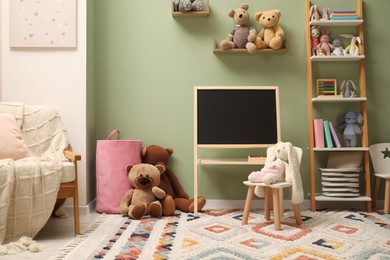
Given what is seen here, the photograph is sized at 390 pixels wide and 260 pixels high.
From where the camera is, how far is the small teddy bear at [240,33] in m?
3.21

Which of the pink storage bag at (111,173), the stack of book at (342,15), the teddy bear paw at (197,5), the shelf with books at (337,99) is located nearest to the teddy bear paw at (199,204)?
the pink storage bag at (111,173)

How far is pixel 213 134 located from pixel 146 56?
93 centimetres

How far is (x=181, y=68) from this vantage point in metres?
3.38

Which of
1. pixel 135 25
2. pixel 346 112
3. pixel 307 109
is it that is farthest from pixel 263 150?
pixel 135 25

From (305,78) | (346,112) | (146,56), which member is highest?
(146,56)

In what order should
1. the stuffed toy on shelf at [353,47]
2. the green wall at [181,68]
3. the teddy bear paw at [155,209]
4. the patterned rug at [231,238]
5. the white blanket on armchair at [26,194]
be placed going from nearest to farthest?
the patterned rug at [231,238] < the white blanket on armchair at [26,194] < the teddy bear paw at [155,209] < the stuffed toy on shelf at [353,47] < the green wall at [181,68]

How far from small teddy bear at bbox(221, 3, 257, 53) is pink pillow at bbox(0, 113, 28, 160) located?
1656 mm

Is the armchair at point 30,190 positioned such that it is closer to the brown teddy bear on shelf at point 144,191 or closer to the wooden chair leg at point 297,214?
the brown teddy bear on shelf at point 144,191

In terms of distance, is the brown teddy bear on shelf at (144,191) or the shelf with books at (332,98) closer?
the brown teddy bear on shelf at (144,191)

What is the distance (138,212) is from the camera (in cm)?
279

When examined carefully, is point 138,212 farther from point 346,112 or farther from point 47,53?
point 346,112

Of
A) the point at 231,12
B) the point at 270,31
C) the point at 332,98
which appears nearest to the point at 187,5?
the point at 231,12

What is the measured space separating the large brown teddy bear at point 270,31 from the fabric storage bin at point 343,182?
1.09 metres

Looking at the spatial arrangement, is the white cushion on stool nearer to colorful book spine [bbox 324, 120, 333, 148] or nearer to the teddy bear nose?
the teddy bear nose
